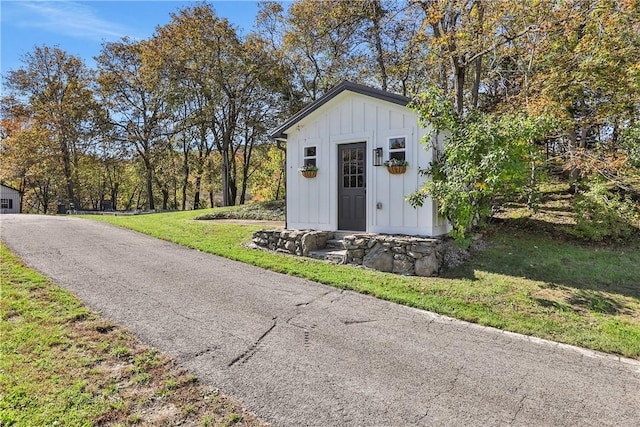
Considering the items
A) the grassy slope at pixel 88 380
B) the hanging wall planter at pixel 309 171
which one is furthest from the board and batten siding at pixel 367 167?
the grassy slope at pixel 88 380

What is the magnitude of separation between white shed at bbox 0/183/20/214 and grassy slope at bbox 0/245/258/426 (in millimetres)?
33670

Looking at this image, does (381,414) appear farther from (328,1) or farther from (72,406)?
(328,1)

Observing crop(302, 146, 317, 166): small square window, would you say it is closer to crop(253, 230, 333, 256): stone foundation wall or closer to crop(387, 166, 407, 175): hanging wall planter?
crop(253, 230, 333, 256): stone foundation wall

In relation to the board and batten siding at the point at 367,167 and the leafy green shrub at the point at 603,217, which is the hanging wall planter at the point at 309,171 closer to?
the board and batten siding at the point at 367,167

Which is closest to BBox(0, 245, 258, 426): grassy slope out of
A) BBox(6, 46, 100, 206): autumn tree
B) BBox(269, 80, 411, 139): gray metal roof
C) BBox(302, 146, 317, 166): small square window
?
BBox(302, 146, 317, 166): small square window

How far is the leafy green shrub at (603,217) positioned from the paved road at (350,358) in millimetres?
4993

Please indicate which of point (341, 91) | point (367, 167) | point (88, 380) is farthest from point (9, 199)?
point (88, 380)

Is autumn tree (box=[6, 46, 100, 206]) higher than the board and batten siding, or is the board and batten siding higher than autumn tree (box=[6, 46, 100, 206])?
autumn tree (box=[6, 46, 100, 206])

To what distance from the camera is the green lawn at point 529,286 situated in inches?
158

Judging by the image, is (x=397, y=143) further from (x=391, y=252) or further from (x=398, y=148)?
(x=391, y=252)

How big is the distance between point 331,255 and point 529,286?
353 centimetres

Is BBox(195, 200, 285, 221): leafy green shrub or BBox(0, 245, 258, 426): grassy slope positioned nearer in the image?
BBox(0, 245, 258, 426): grassy slope

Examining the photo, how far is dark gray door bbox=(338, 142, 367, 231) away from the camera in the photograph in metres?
7.63

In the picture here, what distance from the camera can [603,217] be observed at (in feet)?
23.7
